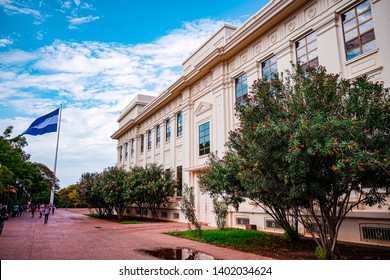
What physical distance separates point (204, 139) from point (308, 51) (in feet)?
29.0

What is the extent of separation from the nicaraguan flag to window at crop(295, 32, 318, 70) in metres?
16.9

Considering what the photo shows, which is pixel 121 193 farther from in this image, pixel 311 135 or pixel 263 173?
pixel 311 135

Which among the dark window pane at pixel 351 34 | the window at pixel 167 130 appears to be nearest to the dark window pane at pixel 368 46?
the dark window pane at pixel 351 34

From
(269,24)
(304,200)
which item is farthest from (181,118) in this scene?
(304,200)

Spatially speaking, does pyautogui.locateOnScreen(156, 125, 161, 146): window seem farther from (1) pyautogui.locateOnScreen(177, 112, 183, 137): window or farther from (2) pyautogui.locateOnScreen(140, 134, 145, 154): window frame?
(1) pyautogui.locateOnScreen(177, 112, 183, 137): window

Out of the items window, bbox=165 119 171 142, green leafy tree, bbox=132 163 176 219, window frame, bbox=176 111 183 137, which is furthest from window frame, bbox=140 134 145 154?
green leafy tree, bbox=132 163 176 219

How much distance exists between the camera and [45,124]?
2066 centimetres

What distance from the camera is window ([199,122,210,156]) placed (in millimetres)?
19195

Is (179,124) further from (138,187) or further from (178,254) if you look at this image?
(178,254)

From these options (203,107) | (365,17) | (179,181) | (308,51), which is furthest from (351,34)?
(179,181)

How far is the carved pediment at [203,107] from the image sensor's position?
A: 19.3 m

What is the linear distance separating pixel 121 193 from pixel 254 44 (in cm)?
1456

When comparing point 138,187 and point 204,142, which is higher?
point 204,142

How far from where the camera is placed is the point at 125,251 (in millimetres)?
8797
